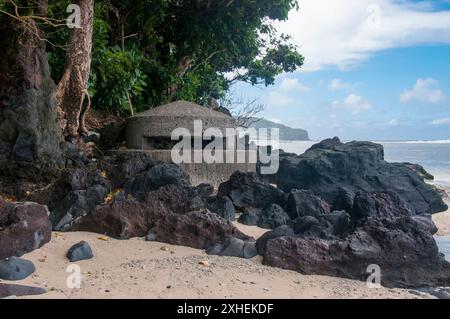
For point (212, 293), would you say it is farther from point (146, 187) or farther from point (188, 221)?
point (146, 187)

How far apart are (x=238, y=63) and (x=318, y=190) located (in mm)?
11906

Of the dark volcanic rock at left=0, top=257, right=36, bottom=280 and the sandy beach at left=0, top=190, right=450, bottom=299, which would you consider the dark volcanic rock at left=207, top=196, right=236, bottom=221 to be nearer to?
the sandy beach at left=0, top=190, right=450, bottom=299

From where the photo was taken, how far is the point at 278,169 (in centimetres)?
921

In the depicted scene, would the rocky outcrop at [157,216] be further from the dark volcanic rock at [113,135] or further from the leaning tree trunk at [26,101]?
the dark volcanic rock at [113,135]

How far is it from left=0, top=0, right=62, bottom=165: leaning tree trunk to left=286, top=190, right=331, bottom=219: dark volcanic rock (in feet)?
9.98

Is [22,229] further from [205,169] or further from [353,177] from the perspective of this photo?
[353,177]

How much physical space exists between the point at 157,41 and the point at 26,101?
673cm

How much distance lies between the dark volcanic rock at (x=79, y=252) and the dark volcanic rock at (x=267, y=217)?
206cm

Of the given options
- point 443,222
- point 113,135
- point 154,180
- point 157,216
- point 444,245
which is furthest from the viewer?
point 113,135

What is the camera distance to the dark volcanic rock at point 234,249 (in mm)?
4203

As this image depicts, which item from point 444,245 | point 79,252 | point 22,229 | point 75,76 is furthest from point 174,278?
point 75,76

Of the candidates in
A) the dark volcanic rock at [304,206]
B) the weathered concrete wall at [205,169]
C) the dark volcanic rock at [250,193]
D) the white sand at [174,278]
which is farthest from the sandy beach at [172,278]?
the weathered concrete wall at [205,169]

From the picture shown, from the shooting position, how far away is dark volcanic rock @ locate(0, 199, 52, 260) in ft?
12.8

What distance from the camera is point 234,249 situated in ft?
13.9
